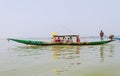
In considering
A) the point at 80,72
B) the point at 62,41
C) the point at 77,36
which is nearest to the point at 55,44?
the point at 62,41

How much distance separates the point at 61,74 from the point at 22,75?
162 centimetres

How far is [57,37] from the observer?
31.6 meters

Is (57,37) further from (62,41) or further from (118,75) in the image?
(118,75)

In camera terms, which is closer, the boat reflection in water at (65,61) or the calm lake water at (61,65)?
the calm lake water at (61,65)

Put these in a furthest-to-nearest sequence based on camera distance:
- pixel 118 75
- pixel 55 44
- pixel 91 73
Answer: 1. pixel 55 44
2. pixel 91 73
3. pixel 118 75

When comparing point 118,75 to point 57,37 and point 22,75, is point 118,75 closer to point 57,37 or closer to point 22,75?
point 22,75

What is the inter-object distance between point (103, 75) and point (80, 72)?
117 cm

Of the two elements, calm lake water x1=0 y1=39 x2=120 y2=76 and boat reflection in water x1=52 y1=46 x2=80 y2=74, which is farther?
boat reflection in water x1=52 y1=46 x2=80 y2=74

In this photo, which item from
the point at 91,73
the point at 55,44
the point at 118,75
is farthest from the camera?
the point at 55,44

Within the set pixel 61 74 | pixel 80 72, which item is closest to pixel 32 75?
pixel 61 74

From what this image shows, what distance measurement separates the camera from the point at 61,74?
928 cm

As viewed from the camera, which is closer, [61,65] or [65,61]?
[61,65]

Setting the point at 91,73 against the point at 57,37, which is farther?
the point at 57,37

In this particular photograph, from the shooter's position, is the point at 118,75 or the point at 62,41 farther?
the point at 62,41
